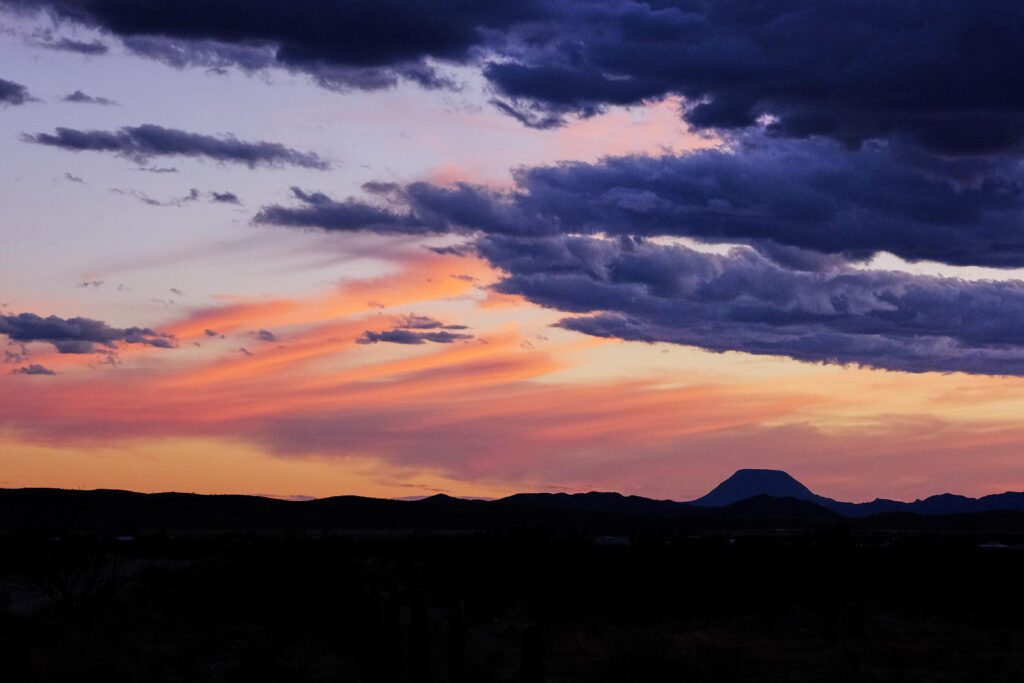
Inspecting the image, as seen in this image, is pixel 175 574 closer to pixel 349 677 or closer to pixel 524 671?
pixel 349 677

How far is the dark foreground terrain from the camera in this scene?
965 inches

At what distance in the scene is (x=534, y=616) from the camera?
127ft

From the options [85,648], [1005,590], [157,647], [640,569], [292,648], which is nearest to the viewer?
[85,648]

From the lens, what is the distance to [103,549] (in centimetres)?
4316

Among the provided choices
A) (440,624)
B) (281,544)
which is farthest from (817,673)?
(281,544)

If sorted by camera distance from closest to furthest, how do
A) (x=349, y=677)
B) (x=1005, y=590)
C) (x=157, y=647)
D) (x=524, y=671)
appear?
(x=524, y=671)
(x=349, y=677)
(x=157, y=647)
(x=1005, y=590)

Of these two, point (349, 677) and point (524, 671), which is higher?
point (524, 671)

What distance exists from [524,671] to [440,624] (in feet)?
84.7

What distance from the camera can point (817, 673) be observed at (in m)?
25.8

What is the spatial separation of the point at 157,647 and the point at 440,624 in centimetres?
915

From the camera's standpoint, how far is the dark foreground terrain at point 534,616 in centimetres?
2452

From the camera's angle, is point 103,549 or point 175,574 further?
point 175,574

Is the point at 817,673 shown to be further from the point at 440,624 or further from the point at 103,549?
the point at 103,549

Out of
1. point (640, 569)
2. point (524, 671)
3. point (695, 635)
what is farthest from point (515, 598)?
point (524, 671)
